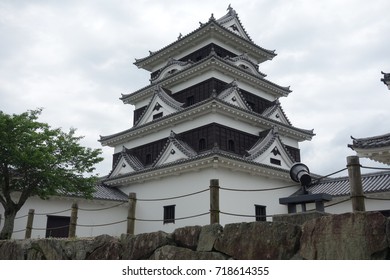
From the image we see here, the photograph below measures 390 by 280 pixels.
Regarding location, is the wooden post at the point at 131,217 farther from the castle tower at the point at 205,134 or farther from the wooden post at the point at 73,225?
the castle tower at the point at 205,134

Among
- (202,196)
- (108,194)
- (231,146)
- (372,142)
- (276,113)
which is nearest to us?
(372,142)

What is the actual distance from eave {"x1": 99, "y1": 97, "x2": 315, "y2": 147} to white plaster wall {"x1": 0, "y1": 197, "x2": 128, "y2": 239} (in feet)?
15.8

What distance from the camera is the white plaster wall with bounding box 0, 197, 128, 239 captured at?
1752 cm

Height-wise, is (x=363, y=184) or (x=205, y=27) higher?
(x=205, y=27)

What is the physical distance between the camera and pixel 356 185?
555 cm

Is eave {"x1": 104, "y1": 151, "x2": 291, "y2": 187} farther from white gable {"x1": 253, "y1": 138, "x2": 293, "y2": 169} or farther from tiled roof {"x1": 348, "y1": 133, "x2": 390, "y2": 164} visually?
tiled roof {"x1": 348, "y1": 133, "x2": 390, "y2": 164}

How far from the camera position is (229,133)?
1956 centimetres

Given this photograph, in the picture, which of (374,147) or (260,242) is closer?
(260,242)

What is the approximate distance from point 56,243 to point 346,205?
13687 mm

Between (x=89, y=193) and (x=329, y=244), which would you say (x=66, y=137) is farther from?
(x=329, y=244)

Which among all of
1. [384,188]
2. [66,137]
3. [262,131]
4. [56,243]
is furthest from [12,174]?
[384,188]

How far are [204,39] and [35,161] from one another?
45.5 feet

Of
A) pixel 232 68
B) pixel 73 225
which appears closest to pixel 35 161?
pixel 73 225

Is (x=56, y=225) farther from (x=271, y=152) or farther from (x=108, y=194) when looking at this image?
(x=271, y=152)
